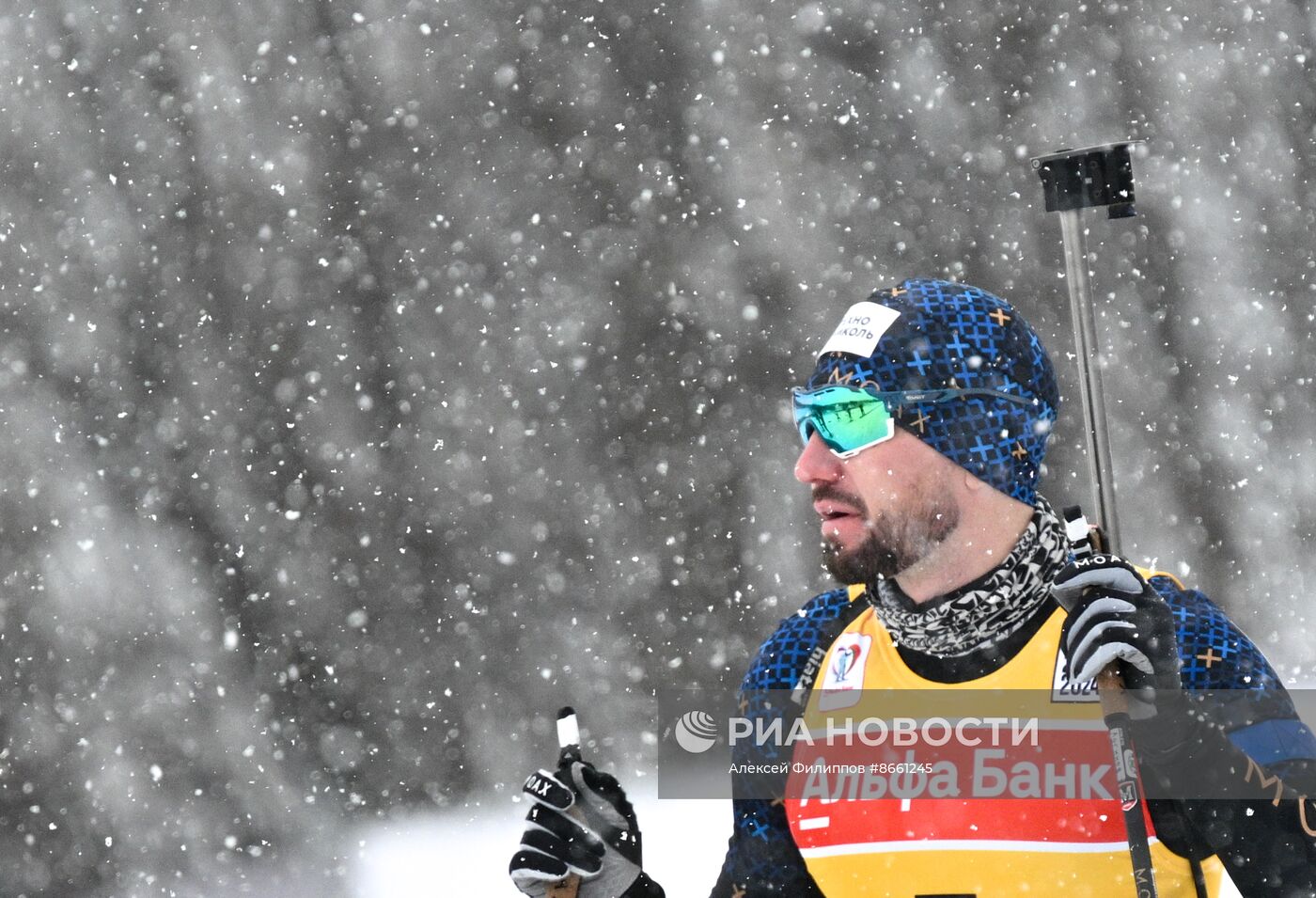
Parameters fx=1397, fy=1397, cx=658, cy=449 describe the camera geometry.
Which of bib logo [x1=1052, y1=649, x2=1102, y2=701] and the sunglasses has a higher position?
the sunglasses

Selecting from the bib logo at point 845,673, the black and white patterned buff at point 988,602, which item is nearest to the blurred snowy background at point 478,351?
the bib logo at point 845,673

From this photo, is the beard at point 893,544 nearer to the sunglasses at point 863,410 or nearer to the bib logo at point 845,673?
the sunglasses at point 863,410

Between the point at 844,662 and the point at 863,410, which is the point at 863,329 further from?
the point at 844,662

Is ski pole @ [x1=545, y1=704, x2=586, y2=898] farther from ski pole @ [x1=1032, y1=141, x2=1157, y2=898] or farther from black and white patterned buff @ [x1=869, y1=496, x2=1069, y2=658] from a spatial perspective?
ski pole @ [x1=1032, y1=141, x2=1157, y2=898]

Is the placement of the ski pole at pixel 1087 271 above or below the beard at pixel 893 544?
above

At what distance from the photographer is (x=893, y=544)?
2186mm

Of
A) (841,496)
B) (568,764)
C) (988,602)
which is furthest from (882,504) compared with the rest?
(568,764)

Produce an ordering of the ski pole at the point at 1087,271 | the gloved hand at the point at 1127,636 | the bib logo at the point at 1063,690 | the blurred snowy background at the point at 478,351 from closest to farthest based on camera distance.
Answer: the gloved hand at the point at 1127,636
the bib logo at the point at 1063,690
the ski pole at the point at 1087,271
the blurred snowy background at the point at 478,351

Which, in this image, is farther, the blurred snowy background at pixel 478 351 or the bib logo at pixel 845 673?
the blurred snowy background at pixel 478 351

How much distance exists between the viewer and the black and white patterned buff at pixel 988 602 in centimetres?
218

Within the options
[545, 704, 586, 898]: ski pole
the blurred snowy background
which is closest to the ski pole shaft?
[545, 704, 586, 898]: ski pole

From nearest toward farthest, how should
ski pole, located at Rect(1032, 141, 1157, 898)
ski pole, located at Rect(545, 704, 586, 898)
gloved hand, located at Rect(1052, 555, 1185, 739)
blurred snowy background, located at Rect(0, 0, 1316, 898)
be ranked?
gloved hand, located at Rect(1052, 555, 1185, 739) < ski pole, located at Rect(1032, 141, 1157, 898) < ski pole, located at Rect(545, 704, 586, 898) < blurred snowy background, located at Rect(0, 0, 1316, 898)

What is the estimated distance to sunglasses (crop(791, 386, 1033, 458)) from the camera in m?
2.23

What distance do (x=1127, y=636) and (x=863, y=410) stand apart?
559mm
